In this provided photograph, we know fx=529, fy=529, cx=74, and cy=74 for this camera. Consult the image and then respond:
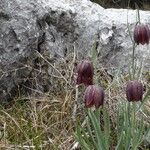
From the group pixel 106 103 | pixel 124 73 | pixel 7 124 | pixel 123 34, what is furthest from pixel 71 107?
pixel 123 34

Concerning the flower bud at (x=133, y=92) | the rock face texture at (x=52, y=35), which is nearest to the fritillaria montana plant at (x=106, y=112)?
the flower bud at (x=133, y=92)

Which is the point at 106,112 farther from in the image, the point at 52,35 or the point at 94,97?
the point at 52,35

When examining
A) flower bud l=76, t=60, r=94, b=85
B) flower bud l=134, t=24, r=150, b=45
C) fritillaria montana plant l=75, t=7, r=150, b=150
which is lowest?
fritillaria montana plant l=75, t=7, r=150, b=150

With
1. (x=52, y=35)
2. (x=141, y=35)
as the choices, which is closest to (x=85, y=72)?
(x=141, y=35)

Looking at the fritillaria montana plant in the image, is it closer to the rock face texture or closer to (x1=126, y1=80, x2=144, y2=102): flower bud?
(x1=126, y1=80, x2=144, y2=102): flower bud

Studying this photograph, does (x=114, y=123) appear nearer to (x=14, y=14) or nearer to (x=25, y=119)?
(x=25, y=119)

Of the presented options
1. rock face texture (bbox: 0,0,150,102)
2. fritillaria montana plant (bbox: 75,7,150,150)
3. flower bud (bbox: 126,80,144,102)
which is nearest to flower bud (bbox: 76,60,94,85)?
fritillaria montana plant (bbox: 75,7,150,150)

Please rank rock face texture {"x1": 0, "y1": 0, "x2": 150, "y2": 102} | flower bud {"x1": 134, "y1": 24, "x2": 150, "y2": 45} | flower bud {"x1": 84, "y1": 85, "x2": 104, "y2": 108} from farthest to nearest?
rock face texture {"x1": 0, "y1": 0, "x2": 150, "y2": 102}, flower bud {"x1": 134, "y1": 24, "x2": 150, "y2": 45}, flower bud {"x1": 84, "y1": 85, "x2": 104, "y2": 108}

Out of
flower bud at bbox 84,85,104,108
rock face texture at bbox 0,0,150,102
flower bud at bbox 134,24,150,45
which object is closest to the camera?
flower bud at bbox 84,85,104,108
